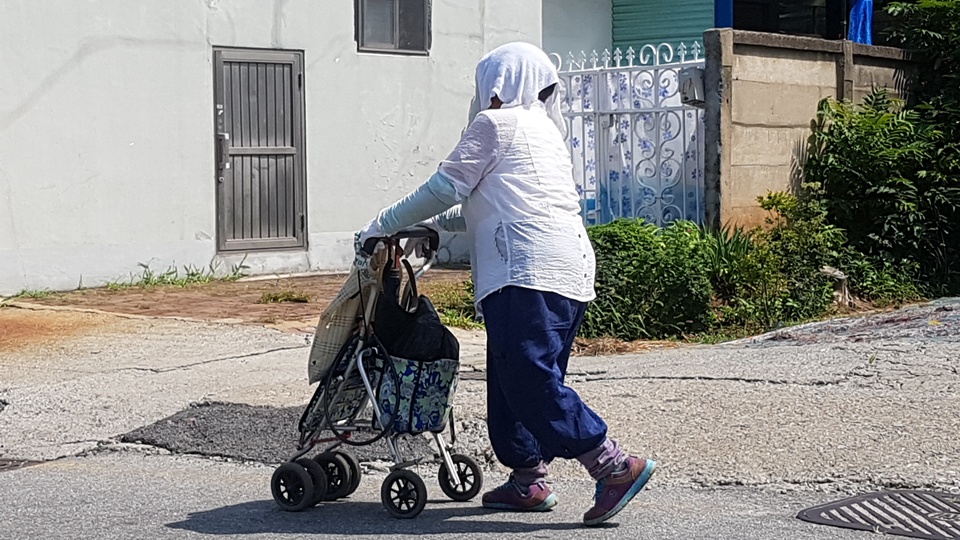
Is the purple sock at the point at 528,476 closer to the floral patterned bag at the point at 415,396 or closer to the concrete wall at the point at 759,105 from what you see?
the floral patterned bag at the point at 415,396

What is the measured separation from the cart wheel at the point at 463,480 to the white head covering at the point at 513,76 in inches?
51.8

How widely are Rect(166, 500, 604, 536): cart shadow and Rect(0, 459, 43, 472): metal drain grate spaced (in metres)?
1.36

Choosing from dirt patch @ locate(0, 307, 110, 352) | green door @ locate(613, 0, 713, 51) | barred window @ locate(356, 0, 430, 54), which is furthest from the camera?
green door @ locate(613, 0, 713, 51)

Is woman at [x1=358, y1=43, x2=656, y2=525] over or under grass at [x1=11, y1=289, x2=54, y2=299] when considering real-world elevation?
over

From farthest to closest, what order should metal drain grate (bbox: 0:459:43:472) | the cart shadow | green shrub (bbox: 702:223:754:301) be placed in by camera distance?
green shrub (bbox: 702:223:754:301), metal drain grate (bbox: 0:459:43:472), the cart shadow

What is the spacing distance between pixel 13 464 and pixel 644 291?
5.03m

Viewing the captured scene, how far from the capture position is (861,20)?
16719 mm

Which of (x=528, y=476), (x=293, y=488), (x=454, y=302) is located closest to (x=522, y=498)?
(x=528, y=476)

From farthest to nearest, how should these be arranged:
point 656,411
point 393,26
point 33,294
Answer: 1. point 393,26
2. point 33,294
3. point 656,411

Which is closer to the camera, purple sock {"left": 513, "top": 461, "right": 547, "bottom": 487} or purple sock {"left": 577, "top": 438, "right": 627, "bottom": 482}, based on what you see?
purple sock {"left": 577, "top": 438, "right": 627, "bottom": 482}

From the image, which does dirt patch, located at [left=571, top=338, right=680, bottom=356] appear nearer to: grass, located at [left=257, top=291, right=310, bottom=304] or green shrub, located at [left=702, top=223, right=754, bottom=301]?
green shrub, located at [left=702, top=223, right=754, bottom=301]

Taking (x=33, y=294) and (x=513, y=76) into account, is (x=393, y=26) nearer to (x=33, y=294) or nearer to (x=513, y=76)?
(x=33, y=294)

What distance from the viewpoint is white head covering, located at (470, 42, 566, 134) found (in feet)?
15.8

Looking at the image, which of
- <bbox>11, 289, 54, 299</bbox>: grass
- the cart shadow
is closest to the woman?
the cart shadow
